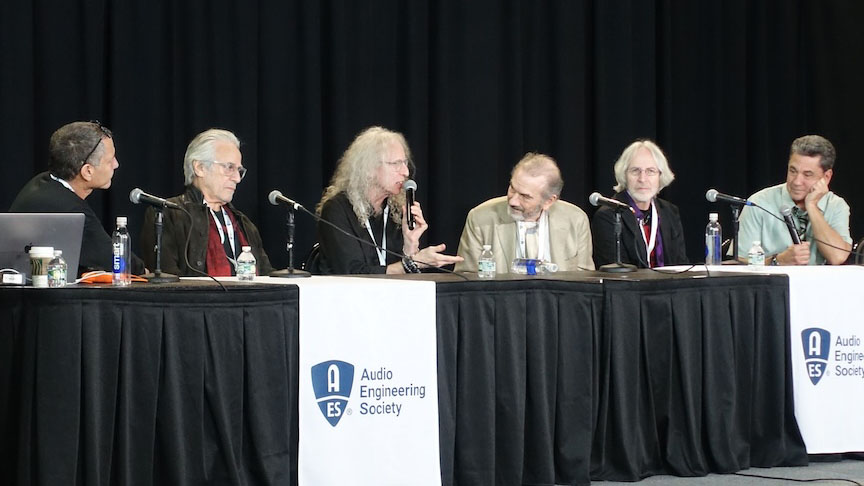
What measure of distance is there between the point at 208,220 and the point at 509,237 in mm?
1306

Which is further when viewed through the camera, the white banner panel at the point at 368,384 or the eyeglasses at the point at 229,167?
the eyeglasses at the point at 229,167

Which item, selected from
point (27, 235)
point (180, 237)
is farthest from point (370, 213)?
point (27, 235)

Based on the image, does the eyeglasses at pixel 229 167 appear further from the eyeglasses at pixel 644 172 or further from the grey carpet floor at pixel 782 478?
the grey carpet floor at pixel 782 478

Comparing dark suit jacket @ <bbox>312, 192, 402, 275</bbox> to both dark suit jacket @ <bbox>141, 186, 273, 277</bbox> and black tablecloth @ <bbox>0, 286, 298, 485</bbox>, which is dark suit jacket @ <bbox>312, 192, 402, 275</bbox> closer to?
dark suit jacket @ <bbox>141, 186, 273, 277</bbox>

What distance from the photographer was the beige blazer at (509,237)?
4977 mm

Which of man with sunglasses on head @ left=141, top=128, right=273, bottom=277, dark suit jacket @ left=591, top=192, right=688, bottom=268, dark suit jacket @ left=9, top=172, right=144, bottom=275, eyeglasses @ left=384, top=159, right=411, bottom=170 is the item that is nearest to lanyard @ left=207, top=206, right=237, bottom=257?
man with sunglasses on head @ left=141, top=128, right=273, bottom=277

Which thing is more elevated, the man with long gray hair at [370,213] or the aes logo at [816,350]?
the man with long gray hair at [370,213]

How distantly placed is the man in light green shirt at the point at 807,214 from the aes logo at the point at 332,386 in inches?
96.9

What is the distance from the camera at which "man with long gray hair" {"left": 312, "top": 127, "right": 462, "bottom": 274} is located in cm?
450

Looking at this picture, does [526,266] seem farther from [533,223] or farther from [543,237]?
[543,237]

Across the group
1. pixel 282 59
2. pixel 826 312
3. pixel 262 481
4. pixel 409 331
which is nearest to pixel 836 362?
pixel 826 312

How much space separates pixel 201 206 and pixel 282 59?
4.19ft

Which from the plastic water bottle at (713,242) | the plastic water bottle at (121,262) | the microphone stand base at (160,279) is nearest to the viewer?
the plastic water bottle at (121,262)

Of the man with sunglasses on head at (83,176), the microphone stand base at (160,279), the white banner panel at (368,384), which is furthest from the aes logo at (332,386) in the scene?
the man with sunglasses on head at (83,176)
